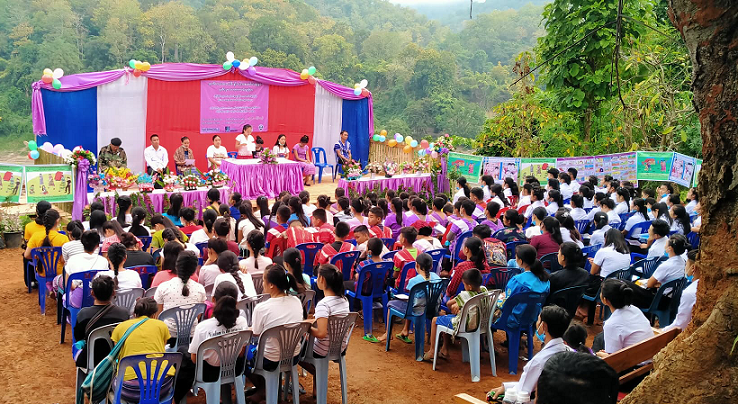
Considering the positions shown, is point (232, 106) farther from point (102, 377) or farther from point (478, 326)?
point (102, 377)

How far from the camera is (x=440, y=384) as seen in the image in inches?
206

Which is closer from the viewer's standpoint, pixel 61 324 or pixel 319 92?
pixel 61 324

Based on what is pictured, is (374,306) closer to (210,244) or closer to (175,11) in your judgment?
(210,244)

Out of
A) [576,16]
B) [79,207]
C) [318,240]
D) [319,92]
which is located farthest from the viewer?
[319,92]

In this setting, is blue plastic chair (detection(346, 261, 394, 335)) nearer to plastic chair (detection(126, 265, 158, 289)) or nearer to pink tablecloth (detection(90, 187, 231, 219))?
plastic chair (detection(126, 265, 158, 289))

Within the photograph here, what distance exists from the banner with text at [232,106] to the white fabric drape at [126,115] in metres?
1.35

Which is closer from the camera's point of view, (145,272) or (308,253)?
(145,272)

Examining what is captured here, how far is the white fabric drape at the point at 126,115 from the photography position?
12922 millimetres

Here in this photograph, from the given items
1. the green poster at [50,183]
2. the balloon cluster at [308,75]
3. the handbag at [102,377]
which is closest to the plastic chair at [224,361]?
the handbag at [102,377]

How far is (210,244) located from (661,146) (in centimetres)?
1078

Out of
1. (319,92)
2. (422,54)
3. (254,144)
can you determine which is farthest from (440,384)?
(422,54)

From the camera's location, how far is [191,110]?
14.1 m

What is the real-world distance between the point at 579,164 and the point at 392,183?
11.7ft


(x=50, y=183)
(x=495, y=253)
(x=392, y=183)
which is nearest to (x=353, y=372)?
(x=495, y=253)
